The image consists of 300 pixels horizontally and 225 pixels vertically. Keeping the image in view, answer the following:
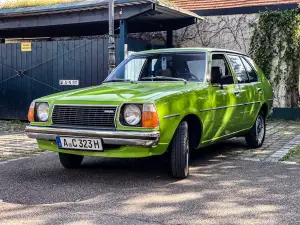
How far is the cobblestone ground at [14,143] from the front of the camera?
724cm

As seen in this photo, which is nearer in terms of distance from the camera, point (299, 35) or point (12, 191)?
point (12, 191)

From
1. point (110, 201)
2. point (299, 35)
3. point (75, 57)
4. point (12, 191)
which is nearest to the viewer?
point (110, 201)

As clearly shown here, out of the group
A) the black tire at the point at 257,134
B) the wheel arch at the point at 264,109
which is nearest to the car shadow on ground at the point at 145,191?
the black tire at the point at 257,134

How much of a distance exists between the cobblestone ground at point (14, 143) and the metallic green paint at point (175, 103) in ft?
6.53

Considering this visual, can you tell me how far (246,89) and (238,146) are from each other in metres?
1.38

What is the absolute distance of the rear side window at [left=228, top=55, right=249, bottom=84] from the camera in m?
6.96

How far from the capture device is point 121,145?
492cm

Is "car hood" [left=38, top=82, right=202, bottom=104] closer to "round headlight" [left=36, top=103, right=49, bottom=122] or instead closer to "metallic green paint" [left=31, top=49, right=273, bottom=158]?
"metallic green paint" [left=31, top=49, right=273, bottom=158]

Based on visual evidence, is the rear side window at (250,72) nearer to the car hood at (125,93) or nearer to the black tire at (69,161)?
the car hood at (125,93)

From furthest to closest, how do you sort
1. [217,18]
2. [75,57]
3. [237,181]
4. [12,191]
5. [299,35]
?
[217,18] → [299,35] → [75,57] → [237,181] → [12,191]

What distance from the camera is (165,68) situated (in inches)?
246

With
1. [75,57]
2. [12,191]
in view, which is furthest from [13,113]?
[12,191]

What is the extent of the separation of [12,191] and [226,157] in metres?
3.48

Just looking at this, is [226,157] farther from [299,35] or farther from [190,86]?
[299,35]
